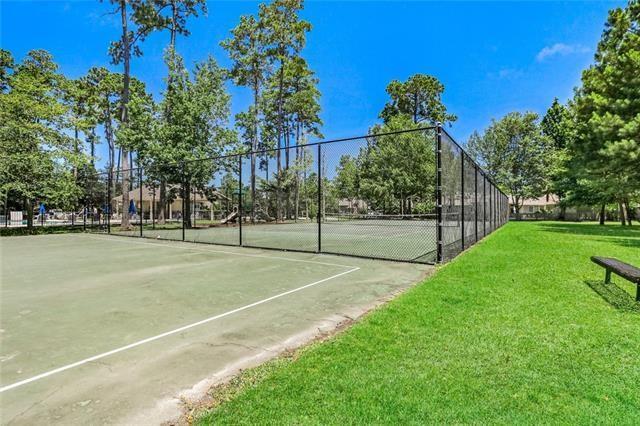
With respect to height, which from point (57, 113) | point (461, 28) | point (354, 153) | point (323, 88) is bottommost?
point (354, 153)

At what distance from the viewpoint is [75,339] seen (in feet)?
10.5

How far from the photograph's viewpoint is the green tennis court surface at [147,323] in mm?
2223

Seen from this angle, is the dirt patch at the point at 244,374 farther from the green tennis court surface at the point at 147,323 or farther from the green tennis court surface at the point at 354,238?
the green tennis court surface at the point at 354,238

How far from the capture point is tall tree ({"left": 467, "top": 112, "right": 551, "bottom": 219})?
129ft

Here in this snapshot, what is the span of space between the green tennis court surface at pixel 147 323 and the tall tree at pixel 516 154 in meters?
39.1

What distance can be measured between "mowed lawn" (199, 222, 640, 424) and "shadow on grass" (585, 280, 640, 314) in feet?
0.10

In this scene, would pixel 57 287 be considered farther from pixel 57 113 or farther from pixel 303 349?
pixel 57 113

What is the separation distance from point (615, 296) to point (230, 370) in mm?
4747

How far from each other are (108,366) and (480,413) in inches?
103

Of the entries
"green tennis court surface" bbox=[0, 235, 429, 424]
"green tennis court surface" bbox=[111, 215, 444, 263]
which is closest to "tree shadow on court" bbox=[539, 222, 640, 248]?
"green tennis court surface" bbox=[111, 215, 444, 263]

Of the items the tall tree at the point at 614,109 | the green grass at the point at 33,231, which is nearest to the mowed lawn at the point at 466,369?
the tall tree at the point at 614,109

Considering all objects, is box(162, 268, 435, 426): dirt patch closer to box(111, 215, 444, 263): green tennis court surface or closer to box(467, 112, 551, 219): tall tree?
box(111, 215, 444, 263): green tennis court surface

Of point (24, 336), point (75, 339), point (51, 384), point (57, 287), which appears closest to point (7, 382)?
point (51, 384)

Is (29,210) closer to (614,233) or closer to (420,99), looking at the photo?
(614,233)
